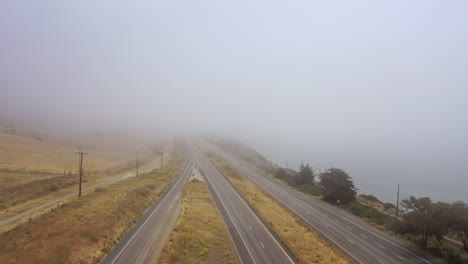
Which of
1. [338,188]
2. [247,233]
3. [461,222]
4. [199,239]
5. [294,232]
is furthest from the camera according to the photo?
[338,188]

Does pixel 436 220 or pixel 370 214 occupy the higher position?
pixel 436 220

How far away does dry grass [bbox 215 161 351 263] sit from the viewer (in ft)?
115

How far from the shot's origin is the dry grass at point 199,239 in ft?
109

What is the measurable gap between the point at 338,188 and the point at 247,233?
117 ft

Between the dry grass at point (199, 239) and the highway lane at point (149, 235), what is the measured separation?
1344mm

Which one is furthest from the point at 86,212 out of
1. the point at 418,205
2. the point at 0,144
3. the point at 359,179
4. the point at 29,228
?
the point at 359,179

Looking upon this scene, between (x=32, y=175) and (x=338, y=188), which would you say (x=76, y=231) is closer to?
(x=32, y=175)

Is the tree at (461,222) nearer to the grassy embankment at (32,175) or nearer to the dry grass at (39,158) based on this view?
the grassy embankment at (32,175)

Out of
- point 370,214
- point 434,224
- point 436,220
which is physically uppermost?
point 436,220

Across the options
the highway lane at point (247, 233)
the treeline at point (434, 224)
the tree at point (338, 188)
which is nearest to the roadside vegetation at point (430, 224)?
the treeline at point (434, 224)

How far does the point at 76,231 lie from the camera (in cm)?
3569

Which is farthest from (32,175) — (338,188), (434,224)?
(434,224)

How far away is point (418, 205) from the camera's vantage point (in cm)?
4247

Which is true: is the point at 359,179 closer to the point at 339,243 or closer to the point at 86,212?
the point at 339,243
